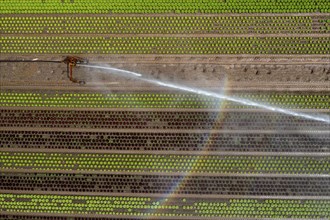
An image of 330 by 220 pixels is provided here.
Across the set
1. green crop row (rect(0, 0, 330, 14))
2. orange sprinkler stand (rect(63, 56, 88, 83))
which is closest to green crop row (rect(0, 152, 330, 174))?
orange sprinkler stand (rect(63, 56, 88, 83))

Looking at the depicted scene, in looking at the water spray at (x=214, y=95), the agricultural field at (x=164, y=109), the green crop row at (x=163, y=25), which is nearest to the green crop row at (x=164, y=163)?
the agricultural field at (x=164, y=109)

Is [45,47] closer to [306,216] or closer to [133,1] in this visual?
[133,1]

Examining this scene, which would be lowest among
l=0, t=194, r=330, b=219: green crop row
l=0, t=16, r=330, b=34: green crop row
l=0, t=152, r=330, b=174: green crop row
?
l=0, t=194, r=330, b=219: green crop row

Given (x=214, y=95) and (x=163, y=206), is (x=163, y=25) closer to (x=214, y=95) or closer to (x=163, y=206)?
(x=214, y=95)

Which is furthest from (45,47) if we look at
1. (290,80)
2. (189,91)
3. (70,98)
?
(290,80)

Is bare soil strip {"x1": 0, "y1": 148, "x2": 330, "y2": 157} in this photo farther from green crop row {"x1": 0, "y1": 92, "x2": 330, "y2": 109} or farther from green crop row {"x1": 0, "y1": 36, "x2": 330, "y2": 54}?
green crop row {"x1": 0, "y1": 36, "x2": 330, "y2": 54}

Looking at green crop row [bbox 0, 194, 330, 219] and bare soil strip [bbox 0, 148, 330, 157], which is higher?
bare soil strip [bbox 0, 148, 330, 157]
